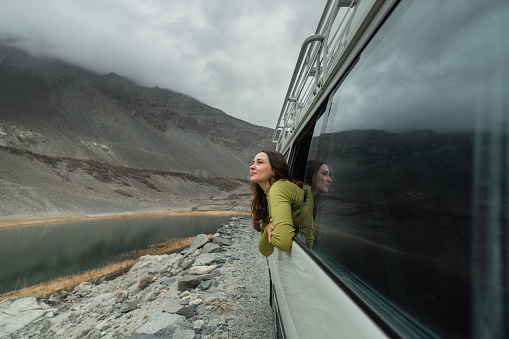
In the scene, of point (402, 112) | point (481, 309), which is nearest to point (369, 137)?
point (402, 112)

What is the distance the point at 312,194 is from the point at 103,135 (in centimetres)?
7473

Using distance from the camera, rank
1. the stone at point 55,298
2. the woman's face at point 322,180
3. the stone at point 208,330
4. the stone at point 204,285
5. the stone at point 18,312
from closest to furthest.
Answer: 1. the woman's face at point 322,180
2. the stone at point 208,330
3. the stone at point 204,285
4. the stone at point 18,312
5. the stone at point 55,298

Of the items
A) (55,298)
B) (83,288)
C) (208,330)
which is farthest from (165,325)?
(83,288)

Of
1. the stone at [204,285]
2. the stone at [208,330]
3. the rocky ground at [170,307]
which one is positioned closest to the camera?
the stone at [208,330]

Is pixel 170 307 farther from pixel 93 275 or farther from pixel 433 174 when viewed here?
pixel 93 275

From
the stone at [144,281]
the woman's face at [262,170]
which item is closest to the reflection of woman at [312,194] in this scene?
the woman's face at [262,170]

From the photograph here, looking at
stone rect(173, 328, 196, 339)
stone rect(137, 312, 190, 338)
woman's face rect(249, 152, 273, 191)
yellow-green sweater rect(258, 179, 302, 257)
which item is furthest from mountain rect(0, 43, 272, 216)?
yellow-green sweater rect(258, 179, 302, 257)

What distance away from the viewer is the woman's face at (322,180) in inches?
58.0

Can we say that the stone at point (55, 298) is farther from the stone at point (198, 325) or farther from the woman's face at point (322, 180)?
the woman's face at point (322, 180)

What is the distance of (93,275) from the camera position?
1059 centimetres

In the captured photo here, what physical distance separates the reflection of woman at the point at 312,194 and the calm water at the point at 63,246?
12231mm

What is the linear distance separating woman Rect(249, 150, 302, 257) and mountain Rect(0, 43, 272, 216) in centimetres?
3217

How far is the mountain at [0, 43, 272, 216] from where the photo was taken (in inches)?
1522

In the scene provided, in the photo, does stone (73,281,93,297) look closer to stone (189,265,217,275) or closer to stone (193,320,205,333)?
stone (189,265,217,275)
